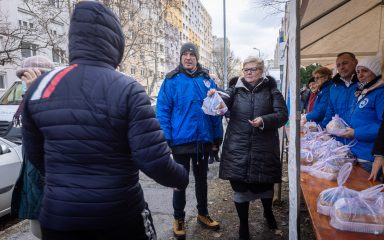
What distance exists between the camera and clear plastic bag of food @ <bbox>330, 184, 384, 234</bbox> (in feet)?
5.44

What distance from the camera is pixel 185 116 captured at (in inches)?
130

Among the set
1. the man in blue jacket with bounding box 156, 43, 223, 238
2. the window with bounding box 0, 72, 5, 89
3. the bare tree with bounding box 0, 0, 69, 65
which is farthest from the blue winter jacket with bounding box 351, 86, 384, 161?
the window with bounding box 0, 72, 5, 89

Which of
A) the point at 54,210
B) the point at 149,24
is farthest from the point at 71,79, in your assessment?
the point at 149,24

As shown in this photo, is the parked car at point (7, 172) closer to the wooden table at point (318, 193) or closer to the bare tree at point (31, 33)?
the wooden table at point (318, 193)

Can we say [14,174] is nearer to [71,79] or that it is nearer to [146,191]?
[146,191]

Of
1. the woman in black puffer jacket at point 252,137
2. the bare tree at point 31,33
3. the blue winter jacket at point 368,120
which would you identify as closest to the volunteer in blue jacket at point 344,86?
the blue winter jacket at point 368,120

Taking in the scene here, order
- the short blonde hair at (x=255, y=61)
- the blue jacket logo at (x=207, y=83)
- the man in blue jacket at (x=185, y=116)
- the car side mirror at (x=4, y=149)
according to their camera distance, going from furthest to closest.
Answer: the car side mirror at (x=4, y=149) → the blue jacket logo at (x=207, y=83) → the man in blue jacket at (x=185, y=116) → the short blonde hair at (x=255, y=61)

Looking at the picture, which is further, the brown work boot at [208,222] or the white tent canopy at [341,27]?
the white tent canopy at [341,27]

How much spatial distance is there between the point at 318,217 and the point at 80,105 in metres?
1.53

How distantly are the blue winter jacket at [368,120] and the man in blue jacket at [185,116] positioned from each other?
146 centimetres

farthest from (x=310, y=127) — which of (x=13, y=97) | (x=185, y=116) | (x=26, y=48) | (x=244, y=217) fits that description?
(x=26, y=48)

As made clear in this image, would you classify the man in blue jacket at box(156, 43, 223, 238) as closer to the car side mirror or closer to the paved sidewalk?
the paved sidewalk

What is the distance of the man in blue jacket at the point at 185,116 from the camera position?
3.28 m

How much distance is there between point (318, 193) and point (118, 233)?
1.52m
